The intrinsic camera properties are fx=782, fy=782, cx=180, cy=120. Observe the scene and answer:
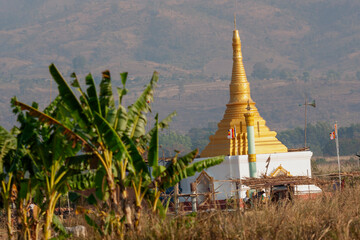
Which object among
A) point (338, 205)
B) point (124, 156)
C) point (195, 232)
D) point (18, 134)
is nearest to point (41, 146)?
point (18, 134)

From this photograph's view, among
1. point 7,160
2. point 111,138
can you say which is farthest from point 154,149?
point 7,160

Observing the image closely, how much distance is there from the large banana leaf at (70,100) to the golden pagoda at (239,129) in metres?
27.6

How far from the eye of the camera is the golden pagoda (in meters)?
48.5

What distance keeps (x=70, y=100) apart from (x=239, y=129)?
29924 mm

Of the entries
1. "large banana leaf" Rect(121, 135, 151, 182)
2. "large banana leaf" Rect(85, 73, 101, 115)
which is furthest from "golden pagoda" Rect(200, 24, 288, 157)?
"large banana leaf" Rect(85, 73, 101, 115)

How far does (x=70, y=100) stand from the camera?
20797 mm

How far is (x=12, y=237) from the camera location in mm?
23641

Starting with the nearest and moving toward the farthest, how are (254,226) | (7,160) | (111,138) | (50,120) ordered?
1. (254,226)
2. (111,138)
3. (50,120)
4. (7,160)

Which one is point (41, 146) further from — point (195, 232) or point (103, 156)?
point (195, 232)

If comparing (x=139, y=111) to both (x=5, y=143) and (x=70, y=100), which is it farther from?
(x=5, y=143)

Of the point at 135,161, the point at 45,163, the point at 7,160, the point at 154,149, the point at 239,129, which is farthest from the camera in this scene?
the point at 239,129

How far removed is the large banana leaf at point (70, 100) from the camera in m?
20.7

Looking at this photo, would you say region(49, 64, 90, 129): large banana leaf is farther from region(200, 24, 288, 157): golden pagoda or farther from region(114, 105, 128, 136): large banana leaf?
region(200, 24, 288, 157): golden pagoda

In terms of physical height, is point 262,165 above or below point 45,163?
above
